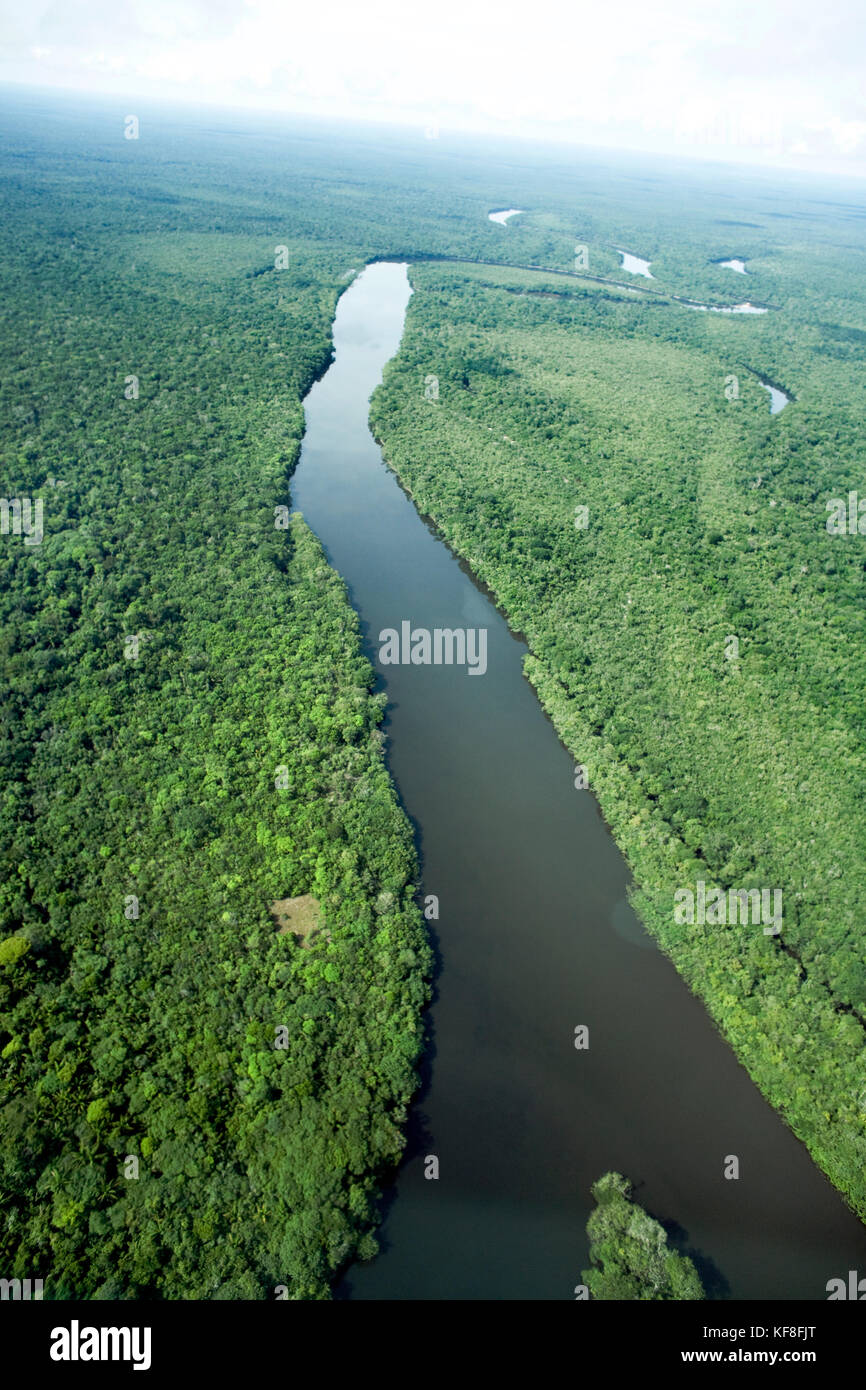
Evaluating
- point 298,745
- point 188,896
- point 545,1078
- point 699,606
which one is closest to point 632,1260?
point 545,1078

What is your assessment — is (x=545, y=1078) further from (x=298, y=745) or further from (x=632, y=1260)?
(x=298, y=745)

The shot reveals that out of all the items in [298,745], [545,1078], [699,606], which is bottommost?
[545,1078]

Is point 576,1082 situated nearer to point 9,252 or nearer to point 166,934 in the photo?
point 166,934

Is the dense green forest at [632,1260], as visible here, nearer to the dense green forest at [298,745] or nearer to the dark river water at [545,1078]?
the dark river water at [545,1078]

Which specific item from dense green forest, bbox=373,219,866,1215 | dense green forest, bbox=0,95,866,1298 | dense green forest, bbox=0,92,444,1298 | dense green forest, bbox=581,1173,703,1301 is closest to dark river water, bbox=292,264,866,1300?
dense green forest, bbox=581,1173,703,1301

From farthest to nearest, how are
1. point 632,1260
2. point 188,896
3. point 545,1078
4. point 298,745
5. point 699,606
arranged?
1. point 699,606
2. point 298,745
3. point 188,896
4. point 545,1078
5. point 632,1260

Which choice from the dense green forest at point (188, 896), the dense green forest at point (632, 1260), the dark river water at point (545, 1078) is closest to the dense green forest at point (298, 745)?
the dense green forest at point (188, 896)
